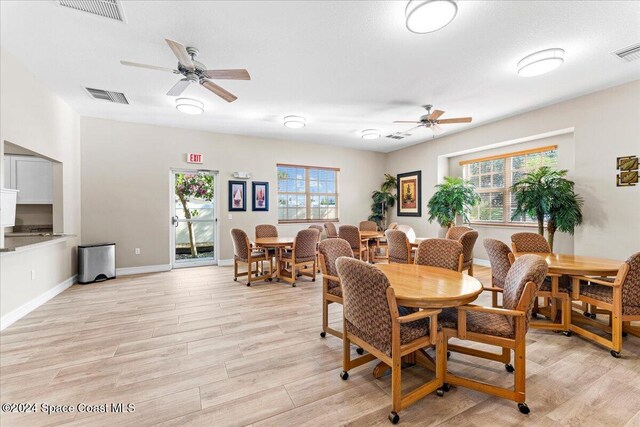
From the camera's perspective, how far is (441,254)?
292 cm

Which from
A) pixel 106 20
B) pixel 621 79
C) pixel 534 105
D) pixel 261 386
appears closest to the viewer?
pixel 261 386

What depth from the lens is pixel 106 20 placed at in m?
2.50

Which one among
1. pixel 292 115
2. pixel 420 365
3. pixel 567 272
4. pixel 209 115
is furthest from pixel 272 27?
pixel 567 272

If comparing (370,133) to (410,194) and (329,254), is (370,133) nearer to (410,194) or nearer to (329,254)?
(410,194)

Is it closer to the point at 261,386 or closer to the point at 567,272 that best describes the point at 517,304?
the point at 567,272

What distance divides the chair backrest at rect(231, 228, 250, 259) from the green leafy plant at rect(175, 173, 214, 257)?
1.89 meters

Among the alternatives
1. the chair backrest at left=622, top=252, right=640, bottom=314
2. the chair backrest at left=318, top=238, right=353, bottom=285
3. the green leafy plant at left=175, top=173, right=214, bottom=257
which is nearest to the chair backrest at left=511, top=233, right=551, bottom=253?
the chair backrest at left=622, top=252, right=640, bottom=314

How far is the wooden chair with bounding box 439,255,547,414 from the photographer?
1736 mm

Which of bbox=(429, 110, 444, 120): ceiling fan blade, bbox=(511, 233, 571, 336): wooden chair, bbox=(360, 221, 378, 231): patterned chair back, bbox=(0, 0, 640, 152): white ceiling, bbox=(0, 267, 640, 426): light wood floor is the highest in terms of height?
bbox=(0, 0, 640, 152): white ceiling

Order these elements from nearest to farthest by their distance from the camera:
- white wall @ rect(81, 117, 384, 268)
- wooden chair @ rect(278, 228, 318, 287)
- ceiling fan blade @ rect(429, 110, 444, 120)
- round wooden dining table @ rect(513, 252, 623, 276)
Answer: round wooden dining table @ rect(513, 252, 623, 276) → ceiling fan blade @ rect(429, 110, 444, 120) → wooden chair @ rect(278, 228, 318, 287) → white wall @ rect(81, 117, 384, 268)

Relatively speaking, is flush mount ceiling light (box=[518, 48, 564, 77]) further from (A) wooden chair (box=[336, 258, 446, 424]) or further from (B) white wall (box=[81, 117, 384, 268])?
(B) white wall (box=[81, 117, 384, 268])

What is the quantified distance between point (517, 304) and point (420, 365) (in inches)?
37.4

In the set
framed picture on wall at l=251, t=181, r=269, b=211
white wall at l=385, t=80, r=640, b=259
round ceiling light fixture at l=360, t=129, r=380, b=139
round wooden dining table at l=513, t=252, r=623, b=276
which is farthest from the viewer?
framed picture on wall at l=251, t=181, r=269, b=211

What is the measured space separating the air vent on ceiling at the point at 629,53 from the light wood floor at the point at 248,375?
10.0 feet
